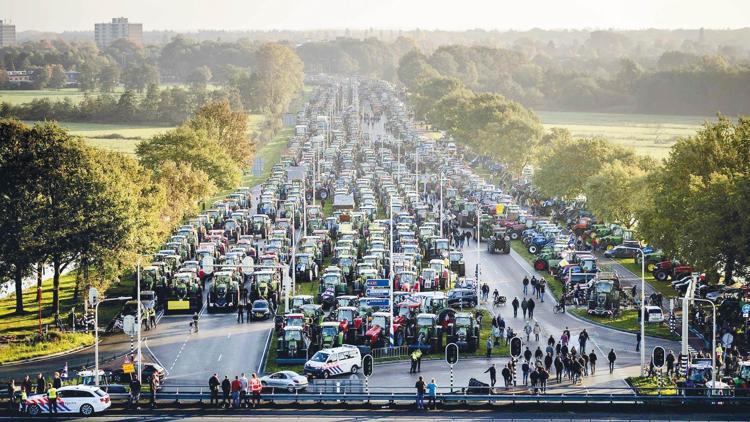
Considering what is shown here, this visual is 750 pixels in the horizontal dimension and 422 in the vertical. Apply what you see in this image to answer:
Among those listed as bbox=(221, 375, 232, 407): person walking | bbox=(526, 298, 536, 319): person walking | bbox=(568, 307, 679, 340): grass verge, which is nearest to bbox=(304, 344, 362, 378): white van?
bbox=(221, 375, 232, 407): person walking

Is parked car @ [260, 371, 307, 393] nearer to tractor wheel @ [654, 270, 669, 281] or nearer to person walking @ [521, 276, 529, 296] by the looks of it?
person walking @ [521, 276, 529, 296]

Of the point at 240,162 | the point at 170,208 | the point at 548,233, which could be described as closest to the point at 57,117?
the point at 240,162

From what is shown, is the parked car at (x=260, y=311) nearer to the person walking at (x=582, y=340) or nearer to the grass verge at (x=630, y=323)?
the grass verge at (x=630, y=323)

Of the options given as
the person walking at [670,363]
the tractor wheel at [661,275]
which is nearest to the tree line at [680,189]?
the tractor wheel at [661,275]

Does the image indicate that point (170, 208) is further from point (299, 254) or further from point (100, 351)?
point (100, 351)

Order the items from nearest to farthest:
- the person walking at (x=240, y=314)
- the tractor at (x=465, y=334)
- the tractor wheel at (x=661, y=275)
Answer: the tractor at (x=465, y=334)
the person walking at (x=240, y=314)
the tractor wheel at (x=661, y=275)

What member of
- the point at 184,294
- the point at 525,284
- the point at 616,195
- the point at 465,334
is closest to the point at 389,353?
the point at 465,334

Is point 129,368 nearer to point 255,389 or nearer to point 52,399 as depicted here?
point 52,399
